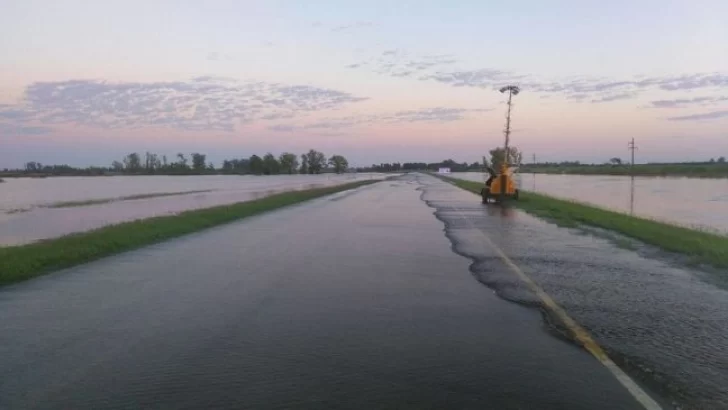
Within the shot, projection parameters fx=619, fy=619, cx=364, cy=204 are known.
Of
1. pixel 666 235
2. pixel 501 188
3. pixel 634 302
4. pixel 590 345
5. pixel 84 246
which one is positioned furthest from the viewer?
pixel 501 188

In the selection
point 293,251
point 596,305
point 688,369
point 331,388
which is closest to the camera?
point 331,388

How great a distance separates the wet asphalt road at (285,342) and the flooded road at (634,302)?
44 centimetres

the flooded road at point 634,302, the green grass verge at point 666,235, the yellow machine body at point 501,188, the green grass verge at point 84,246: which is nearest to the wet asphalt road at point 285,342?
the flooded road at point 634,302

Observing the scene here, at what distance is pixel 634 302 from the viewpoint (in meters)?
8.96

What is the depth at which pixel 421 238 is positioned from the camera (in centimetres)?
1781

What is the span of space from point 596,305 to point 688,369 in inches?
114

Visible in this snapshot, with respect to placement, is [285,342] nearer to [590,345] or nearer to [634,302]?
[590,345]

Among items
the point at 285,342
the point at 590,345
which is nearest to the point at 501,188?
the point at 590,345

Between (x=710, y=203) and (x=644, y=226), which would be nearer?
(x=644, y=226)

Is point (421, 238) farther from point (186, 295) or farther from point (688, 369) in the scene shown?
point (688, 369)

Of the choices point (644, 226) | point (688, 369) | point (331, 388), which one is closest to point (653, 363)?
point (688, 369)

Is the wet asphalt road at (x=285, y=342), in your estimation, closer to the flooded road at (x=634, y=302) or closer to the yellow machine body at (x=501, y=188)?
the flooded road at (x=634, y=302)

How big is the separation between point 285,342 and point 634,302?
528 cm

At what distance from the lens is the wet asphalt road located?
510cm
